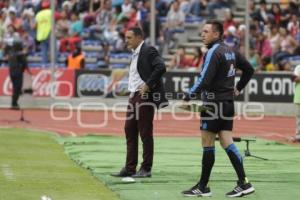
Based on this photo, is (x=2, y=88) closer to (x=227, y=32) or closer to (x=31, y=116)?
(x=31, y=116)

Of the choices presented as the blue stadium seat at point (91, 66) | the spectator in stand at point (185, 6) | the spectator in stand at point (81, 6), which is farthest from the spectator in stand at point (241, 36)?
the spectator in stand at point (81, 6)

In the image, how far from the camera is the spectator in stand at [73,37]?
108ft

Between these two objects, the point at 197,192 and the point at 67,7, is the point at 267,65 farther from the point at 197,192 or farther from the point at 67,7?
the point at 197,192

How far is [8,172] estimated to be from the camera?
14.0 meters

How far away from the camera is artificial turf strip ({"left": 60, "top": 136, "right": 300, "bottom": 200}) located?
12234 millimetres

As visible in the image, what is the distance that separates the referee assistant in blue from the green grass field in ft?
0.79

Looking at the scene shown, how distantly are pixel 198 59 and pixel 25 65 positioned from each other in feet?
17.8

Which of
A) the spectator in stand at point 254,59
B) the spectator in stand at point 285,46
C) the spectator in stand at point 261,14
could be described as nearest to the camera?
the spectator in stand at point 285,46

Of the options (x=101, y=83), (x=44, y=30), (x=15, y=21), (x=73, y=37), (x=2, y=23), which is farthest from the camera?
(x=2, y=23)

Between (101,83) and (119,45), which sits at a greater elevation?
(119,45)

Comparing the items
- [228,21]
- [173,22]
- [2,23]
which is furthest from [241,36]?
[2,23]

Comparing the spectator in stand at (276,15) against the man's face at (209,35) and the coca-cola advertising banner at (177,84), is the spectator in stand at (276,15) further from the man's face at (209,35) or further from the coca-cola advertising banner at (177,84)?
the man's face at (209,35)

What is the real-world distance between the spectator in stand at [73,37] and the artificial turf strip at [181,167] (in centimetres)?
1253

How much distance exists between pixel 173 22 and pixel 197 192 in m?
20.6
